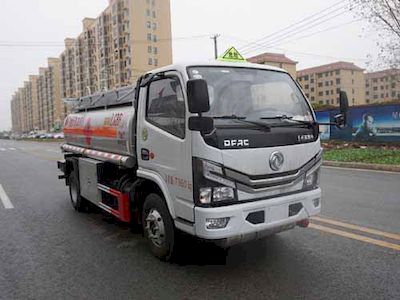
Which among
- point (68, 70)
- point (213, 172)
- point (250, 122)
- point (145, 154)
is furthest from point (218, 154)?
point (68, 70)

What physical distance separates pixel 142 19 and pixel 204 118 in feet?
304

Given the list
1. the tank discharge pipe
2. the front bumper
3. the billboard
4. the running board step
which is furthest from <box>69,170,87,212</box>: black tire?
the billboard

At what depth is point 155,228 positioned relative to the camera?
4.66 meters

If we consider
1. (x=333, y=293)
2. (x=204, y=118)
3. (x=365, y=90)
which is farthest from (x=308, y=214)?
(x=365, y=90)

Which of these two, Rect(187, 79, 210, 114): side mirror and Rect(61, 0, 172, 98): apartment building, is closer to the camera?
Rect(187, 79, 210, 114): side mirror

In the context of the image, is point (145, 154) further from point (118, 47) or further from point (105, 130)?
point (118, 47)

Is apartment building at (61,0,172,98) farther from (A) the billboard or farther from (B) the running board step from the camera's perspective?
(B) the running board step

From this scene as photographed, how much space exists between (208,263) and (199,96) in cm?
193

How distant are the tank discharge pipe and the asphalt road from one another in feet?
3.50

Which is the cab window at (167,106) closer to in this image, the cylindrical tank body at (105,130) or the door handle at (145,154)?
the door handle at (145,154)

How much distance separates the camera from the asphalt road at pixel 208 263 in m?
3.78

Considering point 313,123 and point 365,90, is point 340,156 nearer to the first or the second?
point 313,123

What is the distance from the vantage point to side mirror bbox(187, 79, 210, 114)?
3646mm

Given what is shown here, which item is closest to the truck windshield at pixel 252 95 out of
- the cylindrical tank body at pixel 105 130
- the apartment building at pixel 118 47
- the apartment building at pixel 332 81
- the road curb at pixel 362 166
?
the cylindrical tank body at pixel 105 130
